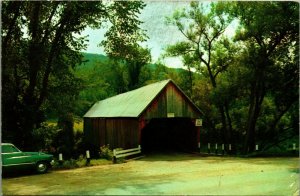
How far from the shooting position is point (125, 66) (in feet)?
30.1

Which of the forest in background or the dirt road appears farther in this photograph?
the forest in background

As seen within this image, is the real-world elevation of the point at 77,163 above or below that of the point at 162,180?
above

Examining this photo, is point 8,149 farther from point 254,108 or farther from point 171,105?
point 254,108

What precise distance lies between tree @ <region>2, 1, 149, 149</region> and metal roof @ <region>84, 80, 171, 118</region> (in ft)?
3.51

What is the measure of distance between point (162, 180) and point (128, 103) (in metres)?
2.47

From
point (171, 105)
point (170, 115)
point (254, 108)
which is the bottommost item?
point (170, 115)

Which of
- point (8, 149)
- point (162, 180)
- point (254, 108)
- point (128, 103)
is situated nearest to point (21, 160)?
point (8, 149)

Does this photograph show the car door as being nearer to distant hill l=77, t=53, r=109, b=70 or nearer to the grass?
the grass

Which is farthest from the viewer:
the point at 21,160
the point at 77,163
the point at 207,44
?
the point at 207,44

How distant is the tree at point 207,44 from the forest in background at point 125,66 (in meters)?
0.05

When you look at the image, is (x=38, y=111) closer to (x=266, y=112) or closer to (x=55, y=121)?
(x=55, y=121)

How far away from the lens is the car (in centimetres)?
749

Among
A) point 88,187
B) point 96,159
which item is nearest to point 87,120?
point 96,159

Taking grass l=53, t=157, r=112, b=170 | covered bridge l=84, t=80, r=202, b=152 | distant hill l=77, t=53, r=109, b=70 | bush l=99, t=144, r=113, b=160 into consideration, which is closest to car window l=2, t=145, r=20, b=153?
grass l=53, t=157, r=112, b=170
